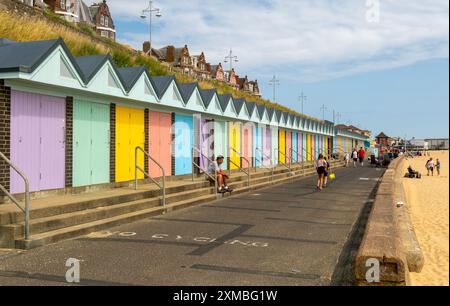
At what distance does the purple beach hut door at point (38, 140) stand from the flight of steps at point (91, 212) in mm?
806

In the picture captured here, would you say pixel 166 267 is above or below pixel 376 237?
below

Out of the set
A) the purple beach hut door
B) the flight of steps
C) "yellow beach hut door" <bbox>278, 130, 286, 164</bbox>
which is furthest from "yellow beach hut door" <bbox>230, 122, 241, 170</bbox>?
the purple beach hut door

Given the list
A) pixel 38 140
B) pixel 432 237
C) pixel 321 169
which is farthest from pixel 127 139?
pixel 432 237

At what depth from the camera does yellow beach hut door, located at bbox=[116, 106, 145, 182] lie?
41.8 feet

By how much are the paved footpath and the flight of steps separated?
0.24 m

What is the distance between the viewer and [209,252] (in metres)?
6.93

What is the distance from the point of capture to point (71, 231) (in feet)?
25.6

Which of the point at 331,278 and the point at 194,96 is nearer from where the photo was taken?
the point at 331,278

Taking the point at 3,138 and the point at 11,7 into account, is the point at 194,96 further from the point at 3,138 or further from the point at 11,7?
the point at 11,7

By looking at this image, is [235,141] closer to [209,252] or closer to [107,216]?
[107,216]

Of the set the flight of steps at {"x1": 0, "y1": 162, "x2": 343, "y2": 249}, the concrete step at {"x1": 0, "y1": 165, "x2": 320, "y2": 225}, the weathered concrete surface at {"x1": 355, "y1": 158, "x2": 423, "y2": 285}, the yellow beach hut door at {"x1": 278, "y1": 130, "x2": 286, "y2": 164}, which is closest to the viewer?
the weathered concrete surface at {"x1": 355, "y1": 158, "x2": 423, "y2": 285}

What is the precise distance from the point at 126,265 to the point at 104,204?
3.95 metres

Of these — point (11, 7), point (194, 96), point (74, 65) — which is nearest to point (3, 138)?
point (74, 65)

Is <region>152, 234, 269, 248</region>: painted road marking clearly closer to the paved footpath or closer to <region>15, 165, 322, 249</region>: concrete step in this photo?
the paved footpath
